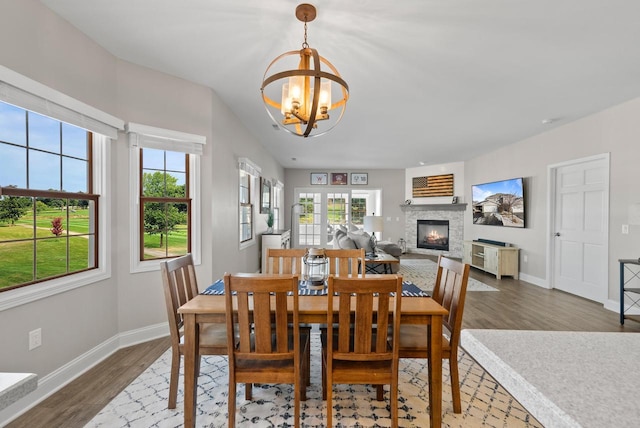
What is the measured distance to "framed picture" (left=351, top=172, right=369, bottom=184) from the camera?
368 inches

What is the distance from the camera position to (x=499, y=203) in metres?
6.20

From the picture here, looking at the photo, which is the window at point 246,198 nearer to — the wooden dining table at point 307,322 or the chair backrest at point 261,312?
the wooden dining table at point 307,322

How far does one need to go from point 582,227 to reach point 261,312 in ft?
16.5

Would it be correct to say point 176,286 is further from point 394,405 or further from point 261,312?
point 394,405

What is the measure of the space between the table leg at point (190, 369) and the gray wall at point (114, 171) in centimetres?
117

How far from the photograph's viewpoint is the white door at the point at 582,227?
4156 mm

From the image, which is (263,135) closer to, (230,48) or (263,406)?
(230,48)

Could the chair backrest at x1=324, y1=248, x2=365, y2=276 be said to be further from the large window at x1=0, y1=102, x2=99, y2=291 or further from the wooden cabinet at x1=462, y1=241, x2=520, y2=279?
the wooden cabinet at x1=462, y1=241, x2=520, y2=279

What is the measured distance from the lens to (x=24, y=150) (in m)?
2.09

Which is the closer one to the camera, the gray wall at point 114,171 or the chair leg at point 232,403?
the chair leg at point 232,403

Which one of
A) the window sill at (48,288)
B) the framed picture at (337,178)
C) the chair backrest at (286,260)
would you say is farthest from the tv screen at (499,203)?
the window sill at (48,288)

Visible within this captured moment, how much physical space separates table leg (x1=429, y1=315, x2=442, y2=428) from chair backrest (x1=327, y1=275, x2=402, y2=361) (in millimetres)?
283

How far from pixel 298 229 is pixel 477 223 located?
4817 mm

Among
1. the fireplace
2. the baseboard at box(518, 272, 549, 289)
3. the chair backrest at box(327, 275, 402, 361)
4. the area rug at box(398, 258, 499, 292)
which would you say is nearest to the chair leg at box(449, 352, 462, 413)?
the chair backrest at box(327, 275, 402, 361)
